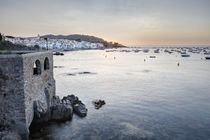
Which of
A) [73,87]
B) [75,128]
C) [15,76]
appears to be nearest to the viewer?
[15,76]

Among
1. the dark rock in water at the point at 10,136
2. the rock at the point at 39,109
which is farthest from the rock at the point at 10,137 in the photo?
the rock at the point at 39,109

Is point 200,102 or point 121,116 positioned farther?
point 200,102

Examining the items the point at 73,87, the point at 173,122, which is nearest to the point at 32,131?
the point at 173,122

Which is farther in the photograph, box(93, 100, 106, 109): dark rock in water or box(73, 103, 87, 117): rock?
box(93, 100, 106, 109): dark rock in water

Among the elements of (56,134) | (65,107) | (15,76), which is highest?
(15,76)

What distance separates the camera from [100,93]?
32.0 m

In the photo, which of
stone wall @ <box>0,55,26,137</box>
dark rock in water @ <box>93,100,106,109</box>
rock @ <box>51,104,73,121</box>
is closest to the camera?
stone wall @ <box>0,55,26,137</box>

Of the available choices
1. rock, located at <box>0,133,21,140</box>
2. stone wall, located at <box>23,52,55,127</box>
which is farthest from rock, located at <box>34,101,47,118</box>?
rock, located at <box>0,133,21,140</box>

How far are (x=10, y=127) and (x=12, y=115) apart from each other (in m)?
0.98

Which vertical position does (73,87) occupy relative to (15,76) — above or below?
below

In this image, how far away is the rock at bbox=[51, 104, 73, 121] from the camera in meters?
19.2

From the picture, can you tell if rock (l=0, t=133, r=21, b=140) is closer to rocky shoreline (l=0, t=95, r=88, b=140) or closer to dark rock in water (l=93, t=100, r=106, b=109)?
rocky shoreline (l=0, t=95, r=88, b=140)

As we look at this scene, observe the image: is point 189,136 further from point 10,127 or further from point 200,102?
point 10,127

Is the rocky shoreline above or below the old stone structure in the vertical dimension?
below
